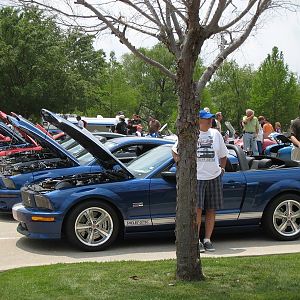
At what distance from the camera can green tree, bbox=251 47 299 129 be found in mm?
50375

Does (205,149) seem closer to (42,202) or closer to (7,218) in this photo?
(42,202)

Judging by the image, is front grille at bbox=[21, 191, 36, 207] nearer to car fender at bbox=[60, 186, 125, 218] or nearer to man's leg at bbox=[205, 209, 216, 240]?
car fender at bbox=[60, 186, 125, 218]

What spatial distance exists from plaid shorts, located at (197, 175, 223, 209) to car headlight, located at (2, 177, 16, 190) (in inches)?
134

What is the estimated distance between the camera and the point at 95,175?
24.3 feet

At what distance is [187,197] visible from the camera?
466 cm

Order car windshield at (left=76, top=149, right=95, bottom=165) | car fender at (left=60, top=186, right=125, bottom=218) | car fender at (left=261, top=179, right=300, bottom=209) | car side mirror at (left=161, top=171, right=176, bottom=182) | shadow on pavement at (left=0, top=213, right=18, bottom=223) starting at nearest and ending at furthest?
car fender at (left=60, top=186, right=125, bottom=218) < car side mirror at (left=161, top=171, right=176, bottom=182) < car fender at (left=261, top=179, right=300, bottom=209) < shadow on pavement at (left=0, top=213, right=18, bottom=223) < car windshield at (left=76, top=149, right=95, bottom=165)

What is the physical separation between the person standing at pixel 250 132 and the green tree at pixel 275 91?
117 ft

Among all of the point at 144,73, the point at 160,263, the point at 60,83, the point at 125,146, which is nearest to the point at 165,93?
the point at 144,73

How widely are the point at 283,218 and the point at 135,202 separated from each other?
2040mm

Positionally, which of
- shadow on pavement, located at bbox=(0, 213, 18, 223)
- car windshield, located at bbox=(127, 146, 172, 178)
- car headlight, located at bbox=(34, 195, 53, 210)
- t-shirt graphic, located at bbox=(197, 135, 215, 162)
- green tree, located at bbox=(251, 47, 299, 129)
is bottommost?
shadow on pavement, located at bbox=(0, 213, 18, 223)

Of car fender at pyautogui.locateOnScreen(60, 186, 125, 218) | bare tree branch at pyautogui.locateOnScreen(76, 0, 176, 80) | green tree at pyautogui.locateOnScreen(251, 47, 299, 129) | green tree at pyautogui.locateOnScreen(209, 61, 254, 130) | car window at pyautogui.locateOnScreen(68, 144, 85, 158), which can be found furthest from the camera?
green tree at pyautogui.locateOnScreen(209, 61, 254, 130)

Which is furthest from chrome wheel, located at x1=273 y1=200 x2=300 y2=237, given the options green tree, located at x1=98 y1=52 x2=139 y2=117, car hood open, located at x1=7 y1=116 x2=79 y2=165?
green tree, located at x1=98 y1=52 x2=139 y2=117

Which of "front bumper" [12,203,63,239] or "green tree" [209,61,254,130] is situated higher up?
"green tree" [209,61,254,130]

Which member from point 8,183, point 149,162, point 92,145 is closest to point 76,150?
point 8,183
